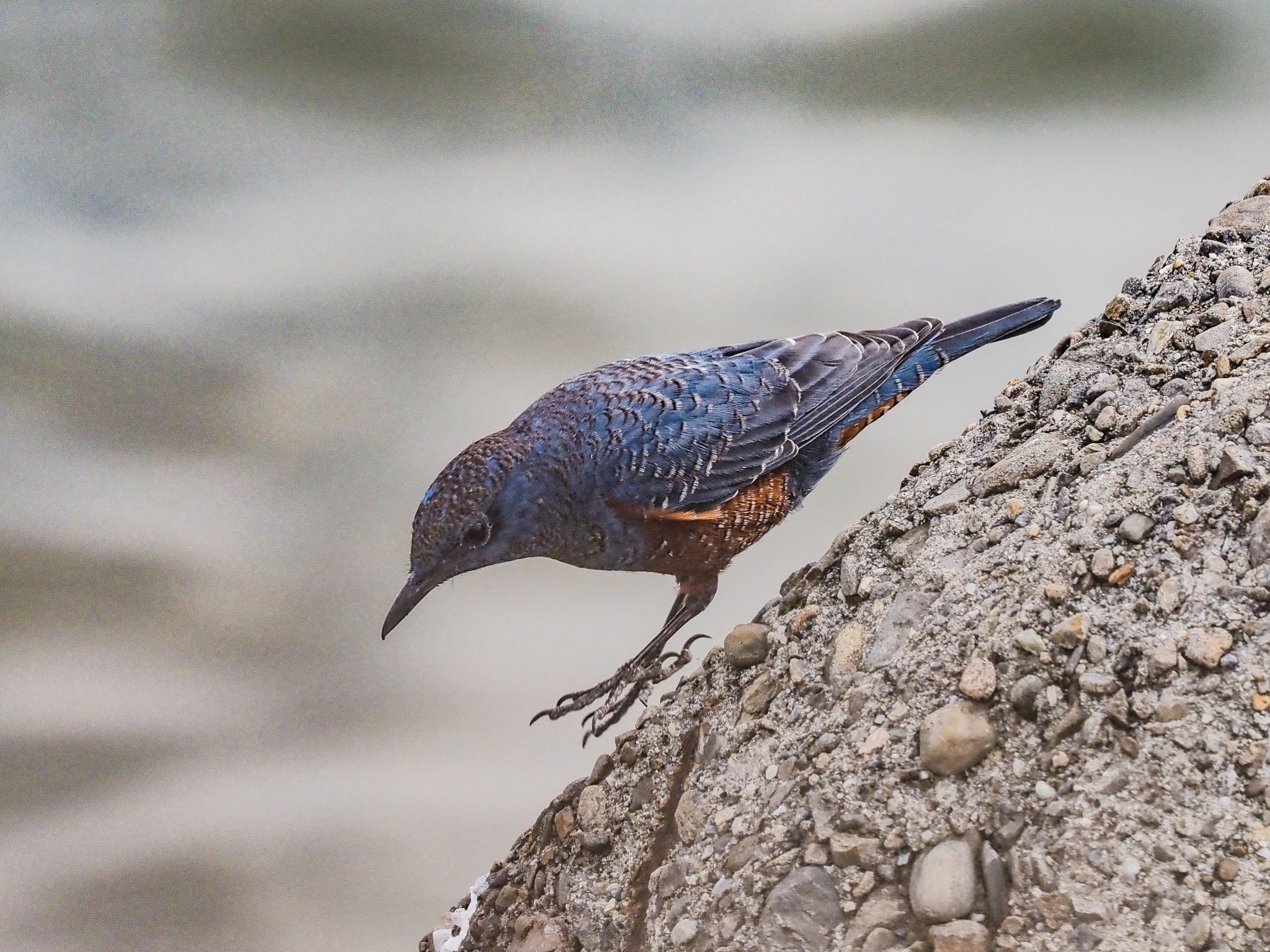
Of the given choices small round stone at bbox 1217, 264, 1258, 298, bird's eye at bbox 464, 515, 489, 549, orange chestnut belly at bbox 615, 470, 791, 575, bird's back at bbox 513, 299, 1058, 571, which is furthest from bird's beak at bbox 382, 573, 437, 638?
small round stone at bbox 1217, 264, 1258, 298

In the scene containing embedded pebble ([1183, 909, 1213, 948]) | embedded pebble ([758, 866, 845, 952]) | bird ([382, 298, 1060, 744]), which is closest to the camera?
embedded pebble ([1183, 909, 1213, 948])

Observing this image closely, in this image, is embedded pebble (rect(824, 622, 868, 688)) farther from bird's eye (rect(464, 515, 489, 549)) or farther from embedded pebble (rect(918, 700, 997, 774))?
bird's eye (rect(464, 515, 489, 549))

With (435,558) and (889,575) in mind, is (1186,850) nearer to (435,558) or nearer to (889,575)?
(889,575)

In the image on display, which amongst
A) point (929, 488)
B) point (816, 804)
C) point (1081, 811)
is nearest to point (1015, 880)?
point (1081, 811)

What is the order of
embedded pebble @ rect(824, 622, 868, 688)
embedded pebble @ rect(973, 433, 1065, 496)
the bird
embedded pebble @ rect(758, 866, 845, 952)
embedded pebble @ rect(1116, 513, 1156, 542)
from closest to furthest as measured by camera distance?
embedded pebble @ rect(758, 866, 845, 952) < embedded pebble @ rect(1116, 513, 1156, 542) < embedded pebble @ rect(824, 622, 868, 688) < embedded pebble @ rect(973, 433, 1065, 496) < the bird

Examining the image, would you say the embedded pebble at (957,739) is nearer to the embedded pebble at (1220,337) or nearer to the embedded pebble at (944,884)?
the embedded pebble at (944,884)

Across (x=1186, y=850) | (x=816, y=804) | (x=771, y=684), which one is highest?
(x=771, y=684)

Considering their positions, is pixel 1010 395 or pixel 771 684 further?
pixel 1010 395

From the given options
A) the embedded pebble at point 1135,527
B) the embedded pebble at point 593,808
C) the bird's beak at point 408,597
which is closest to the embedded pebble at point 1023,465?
the embedded pebble at point 1135,527
